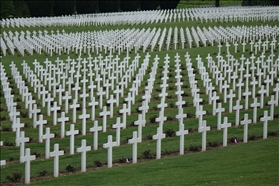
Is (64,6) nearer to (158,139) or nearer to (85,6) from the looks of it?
(85,6)

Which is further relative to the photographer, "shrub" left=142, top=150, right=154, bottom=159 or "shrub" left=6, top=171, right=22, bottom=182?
"shrub" left=142, top=150, right=154, bottom=159

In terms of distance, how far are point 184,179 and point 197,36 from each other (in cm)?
2640

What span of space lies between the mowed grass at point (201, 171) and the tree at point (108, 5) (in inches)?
2157

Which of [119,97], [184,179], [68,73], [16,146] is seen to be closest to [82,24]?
[68,73]

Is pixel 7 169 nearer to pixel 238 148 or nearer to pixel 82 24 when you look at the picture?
pixel 238 148

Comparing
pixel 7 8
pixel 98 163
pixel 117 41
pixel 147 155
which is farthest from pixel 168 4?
pixel 98 163

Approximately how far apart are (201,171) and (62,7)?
5419 centimetres

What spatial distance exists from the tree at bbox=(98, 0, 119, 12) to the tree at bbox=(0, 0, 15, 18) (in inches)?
347

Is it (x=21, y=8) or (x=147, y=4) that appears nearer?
(x=21, y=8)

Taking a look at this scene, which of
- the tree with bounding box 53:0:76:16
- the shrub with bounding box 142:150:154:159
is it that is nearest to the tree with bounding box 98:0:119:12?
the tree with bounding box 53:0:76:16

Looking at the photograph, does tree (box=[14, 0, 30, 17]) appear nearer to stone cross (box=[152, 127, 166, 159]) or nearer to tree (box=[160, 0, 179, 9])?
tree (box=[160, 0, 179, 9])

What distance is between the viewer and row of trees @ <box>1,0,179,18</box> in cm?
6469

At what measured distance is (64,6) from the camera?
6675cm

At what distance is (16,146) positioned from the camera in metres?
17.4
